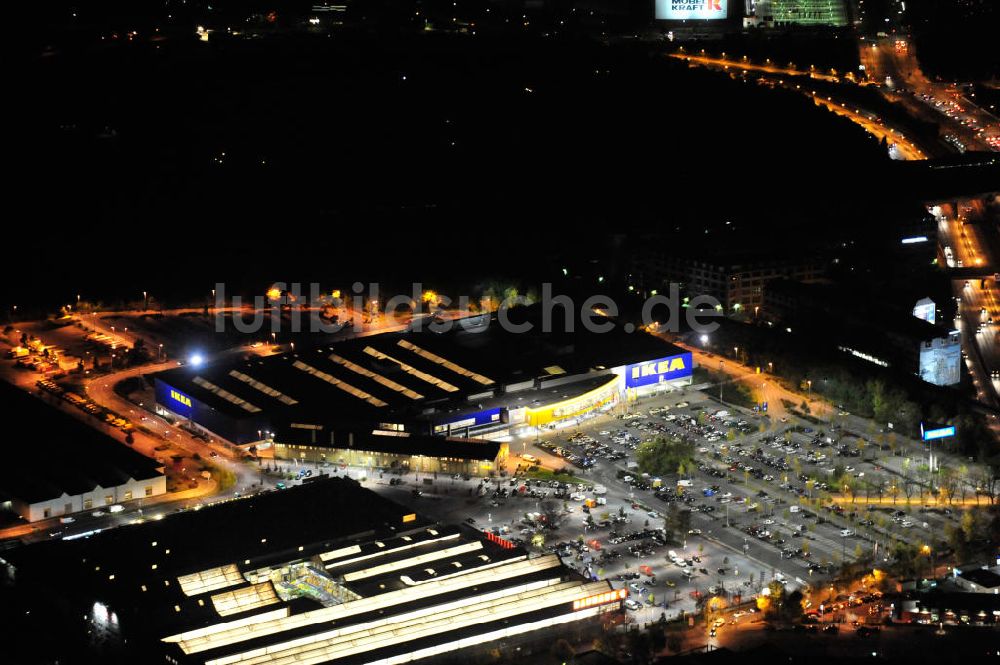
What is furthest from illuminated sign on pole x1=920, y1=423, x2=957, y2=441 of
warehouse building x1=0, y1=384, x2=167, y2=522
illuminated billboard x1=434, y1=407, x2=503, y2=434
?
warehouse building x1=0, y1=384, x2=167, y2=522

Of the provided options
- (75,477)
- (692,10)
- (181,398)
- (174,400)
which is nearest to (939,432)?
(181,398)

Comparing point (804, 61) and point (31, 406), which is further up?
point (804, 61)

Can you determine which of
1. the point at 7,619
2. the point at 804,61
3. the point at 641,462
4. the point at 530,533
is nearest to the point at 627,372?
the point at 641,462

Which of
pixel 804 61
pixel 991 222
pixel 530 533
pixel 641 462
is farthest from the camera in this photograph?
pixel 804 61

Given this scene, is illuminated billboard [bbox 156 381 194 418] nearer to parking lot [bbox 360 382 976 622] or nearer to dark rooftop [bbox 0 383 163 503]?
dark rooftop [bbox 0 383 163 503]

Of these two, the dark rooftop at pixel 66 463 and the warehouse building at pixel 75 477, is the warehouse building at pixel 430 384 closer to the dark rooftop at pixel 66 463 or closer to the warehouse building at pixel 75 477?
the dark rooftop at pixel 66 463

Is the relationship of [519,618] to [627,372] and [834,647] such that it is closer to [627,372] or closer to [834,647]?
[834,647]

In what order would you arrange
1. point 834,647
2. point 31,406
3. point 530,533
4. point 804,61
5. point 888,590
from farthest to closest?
point 804,61 < point 31,406 < point 530,533 < point 888,590 < point 834,647
